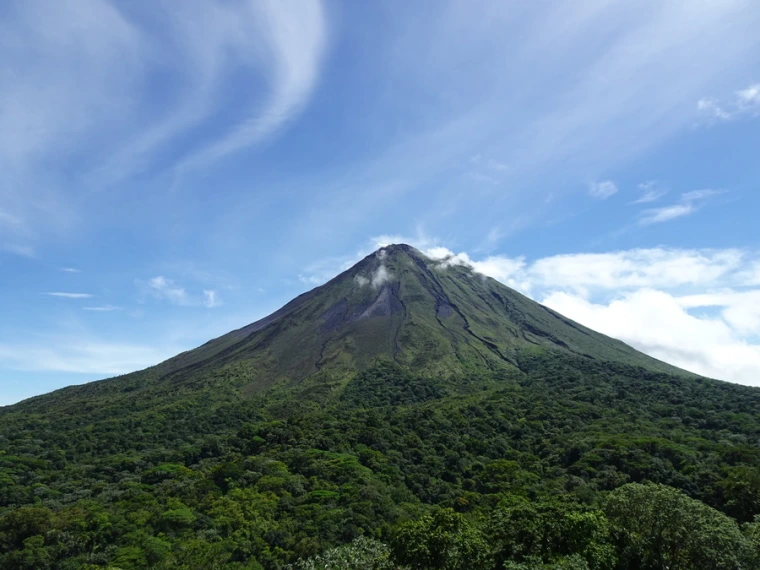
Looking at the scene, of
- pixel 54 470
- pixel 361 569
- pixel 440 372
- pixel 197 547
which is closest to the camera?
pixel 361 569

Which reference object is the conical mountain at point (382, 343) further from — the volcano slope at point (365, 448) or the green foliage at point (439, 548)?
the green foliage at point (439, 548)

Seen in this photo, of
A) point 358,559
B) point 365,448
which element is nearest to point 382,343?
point 365,448

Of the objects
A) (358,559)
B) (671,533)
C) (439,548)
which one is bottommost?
(358,559)

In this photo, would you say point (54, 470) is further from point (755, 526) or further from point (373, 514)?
point (755, 526)

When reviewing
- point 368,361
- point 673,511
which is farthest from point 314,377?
point 673,511

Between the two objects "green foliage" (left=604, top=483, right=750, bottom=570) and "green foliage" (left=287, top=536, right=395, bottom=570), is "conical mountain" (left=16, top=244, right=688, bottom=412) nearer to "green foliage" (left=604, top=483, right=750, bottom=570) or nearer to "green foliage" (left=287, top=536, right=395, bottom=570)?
"green foliage" (left=287, top=536, right=395, bottom=570)

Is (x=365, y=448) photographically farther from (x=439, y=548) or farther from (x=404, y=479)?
(x=439, y=548)
